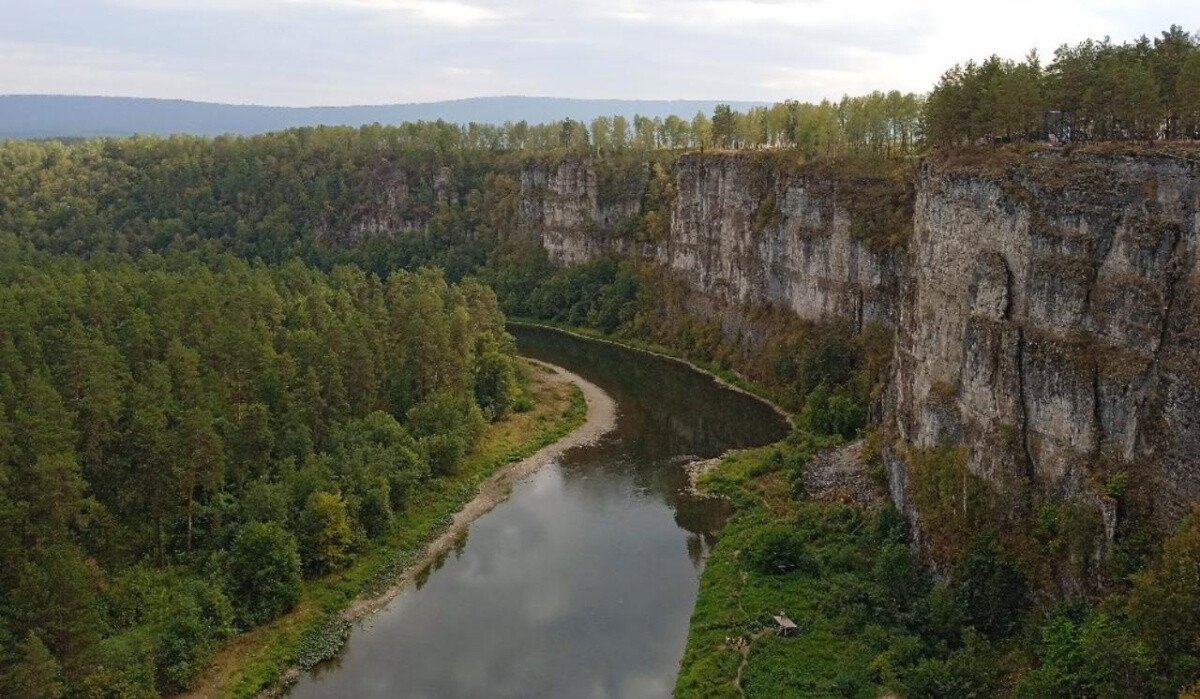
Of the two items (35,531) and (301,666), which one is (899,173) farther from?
(35,531)

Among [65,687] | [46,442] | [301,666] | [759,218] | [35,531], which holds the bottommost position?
[301,666]

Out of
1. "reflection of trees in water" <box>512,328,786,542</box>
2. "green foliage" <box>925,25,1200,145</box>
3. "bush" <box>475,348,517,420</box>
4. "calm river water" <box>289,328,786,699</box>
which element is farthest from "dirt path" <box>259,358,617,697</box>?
"green foliage" <box>925,25,1200,145</box>

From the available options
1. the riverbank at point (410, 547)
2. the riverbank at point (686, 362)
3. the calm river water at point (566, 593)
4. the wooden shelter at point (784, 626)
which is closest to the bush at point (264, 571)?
the riverbank at point (410, 547)

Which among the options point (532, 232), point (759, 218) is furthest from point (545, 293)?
point (759, 218)

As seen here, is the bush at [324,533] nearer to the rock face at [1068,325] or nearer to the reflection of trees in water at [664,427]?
the reflection of trees in water at [664,427]

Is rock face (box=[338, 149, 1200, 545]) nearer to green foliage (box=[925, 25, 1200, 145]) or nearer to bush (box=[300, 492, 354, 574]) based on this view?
green foliage (box=[925, 25, 1200, 145])

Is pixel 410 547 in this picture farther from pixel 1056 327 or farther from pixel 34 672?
pixel 1056 327

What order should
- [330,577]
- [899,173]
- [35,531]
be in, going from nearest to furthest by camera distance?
[35,531], [330,577], [899,173]
